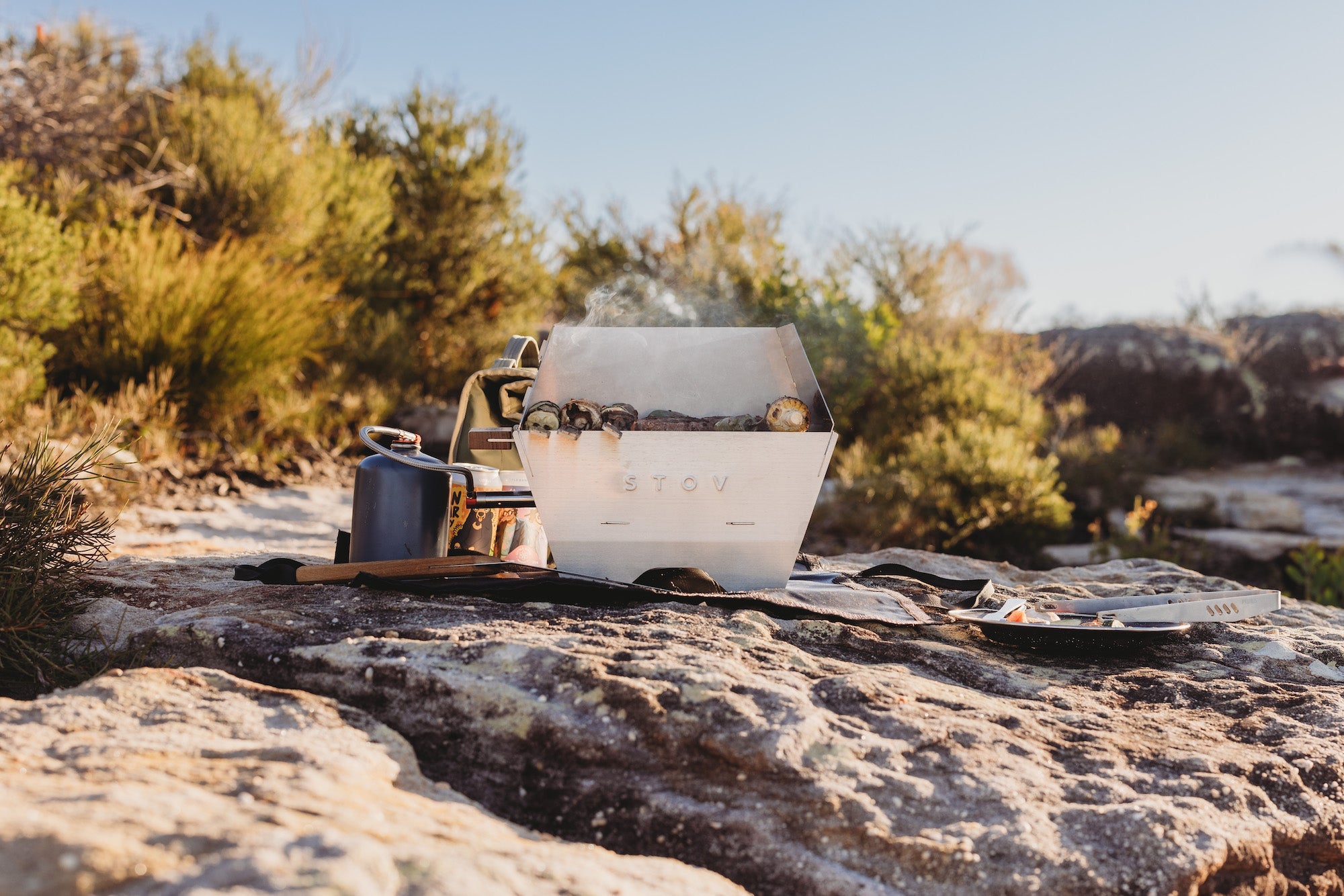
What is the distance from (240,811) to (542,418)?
4.82 feet

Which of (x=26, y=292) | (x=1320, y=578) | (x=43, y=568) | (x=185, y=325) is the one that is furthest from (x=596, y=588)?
(x=185, y=325)

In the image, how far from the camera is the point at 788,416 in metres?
2.56

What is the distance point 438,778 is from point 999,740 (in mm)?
1052

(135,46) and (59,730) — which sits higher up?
(135,46)

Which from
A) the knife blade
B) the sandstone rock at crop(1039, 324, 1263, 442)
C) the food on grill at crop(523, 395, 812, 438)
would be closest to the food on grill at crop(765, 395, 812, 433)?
the food on grill at crop(523, 395, 812, 438)

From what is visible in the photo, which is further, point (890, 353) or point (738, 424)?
point (890, 353)

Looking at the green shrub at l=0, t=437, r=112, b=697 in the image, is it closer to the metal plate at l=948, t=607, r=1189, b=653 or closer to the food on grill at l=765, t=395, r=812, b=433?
the food on grill at l=765, t=395, r=812, b=433

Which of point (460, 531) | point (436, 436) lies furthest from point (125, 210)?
point (460, 531)

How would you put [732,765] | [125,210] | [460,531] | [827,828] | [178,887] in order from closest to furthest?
[178,887] < [827,828] < [732,765] < [460,531] < [125,210]

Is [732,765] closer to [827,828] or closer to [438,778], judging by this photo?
[827,828]

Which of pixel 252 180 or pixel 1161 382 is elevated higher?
pixel 252 180

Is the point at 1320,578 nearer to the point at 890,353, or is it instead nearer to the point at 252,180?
the point at 890,353

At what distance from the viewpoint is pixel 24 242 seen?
589 centimetres

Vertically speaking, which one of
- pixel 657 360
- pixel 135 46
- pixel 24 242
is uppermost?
pixel 135 46
